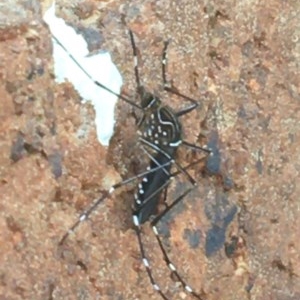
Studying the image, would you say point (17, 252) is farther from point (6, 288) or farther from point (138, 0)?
point (138, 0)

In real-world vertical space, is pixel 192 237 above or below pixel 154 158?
below

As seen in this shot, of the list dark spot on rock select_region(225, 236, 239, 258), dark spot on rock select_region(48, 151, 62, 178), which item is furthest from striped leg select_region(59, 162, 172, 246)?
dark spot on rock select_region(225, 236, 239, 258)

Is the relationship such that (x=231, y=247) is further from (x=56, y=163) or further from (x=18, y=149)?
(x=18, y=149)

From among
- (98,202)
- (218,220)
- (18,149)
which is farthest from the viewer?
(218,220)

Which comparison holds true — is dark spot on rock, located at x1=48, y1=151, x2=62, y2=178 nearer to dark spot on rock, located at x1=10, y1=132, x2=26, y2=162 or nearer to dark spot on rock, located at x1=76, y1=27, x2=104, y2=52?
dark spot on rock, located at x1=10, y1=132, x2=26, y2=162

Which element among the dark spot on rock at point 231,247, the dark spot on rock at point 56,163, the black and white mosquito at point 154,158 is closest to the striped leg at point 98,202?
the black and white mosquito at point 154,158

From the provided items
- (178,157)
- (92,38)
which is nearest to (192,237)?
(178,157)

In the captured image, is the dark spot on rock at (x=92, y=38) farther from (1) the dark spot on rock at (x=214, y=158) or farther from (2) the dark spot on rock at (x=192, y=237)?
(2) the dark spot on rock at (x=192, y=237)

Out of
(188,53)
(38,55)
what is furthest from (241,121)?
(38,55)
